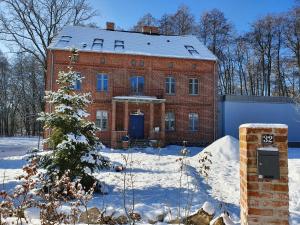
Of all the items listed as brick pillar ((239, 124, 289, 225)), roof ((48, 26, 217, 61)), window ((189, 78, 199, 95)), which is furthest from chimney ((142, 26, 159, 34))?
brick pillar ((239, 124, 289, 225))

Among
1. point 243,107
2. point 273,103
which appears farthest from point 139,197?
point 273,103

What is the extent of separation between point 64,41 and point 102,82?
3.93 meters

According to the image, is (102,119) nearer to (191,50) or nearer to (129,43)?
(129,43)

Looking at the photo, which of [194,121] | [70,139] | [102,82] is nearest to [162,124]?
[194,121]

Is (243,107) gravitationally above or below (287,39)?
below

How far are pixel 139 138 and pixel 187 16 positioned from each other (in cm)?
2002

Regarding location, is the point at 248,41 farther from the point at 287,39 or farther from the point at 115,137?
the point at 115,137

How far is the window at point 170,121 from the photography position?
21844mm

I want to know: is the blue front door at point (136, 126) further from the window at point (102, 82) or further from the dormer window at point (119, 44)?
the dormer window at point (119, 44)

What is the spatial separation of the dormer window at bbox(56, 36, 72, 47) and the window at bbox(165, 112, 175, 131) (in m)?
8.69

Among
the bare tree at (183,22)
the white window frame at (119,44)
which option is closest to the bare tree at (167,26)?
the bare tree at (183,22)

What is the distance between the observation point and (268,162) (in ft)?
9.08

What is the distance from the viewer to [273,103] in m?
23.2

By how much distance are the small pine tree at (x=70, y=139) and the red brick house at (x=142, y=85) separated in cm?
1162
